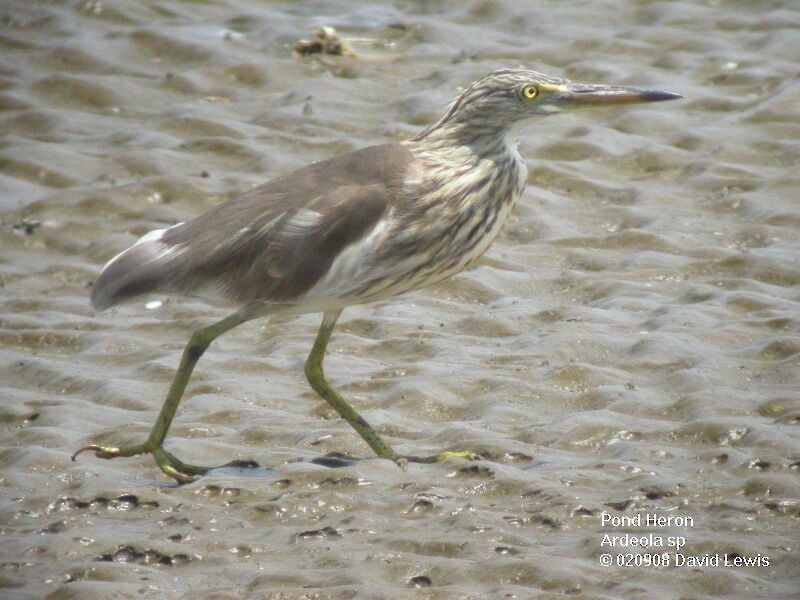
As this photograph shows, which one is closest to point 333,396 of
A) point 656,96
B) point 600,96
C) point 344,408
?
point 344,408

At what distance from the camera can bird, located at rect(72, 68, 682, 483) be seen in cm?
556

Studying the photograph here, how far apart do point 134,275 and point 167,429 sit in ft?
2.10

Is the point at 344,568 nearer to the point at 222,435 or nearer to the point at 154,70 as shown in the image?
the point at 222,435

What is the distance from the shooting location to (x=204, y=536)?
4777 mm

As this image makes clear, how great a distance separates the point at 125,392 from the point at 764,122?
15.5ft

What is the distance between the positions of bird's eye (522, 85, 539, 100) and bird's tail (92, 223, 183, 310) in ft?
5.40

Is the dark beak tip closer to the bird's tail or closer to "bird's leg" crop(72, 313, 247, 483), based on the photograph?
"bird's leg" crop(72, 313, 247, 483)

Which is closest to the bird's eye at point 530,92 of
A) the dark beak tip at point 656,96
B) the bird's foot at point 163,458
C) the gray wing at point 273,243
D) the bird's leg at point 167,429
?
the dark beak tip at point 656,96

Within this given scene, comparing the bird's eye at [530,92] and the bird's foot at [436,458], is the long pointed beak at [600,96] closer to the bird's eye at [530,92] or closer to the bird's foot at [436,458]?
the bird's eye at [530,92]

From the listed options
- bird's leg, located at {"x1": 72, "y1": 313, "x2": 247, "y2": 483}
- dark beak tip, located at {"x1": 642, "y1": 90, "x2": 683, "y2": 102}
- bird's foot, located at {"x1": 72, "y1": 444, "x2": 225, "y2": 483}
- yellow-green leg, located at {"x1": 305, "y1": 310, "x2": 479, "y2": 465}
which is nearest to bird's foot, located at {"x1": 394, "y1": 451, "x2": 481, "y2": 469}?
yellow-green leg, located at {"x1": 305, "y1": 310, "x2": 479, "y2": 465}

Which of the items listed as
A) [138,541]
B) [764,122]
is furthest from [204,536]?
[764,122]

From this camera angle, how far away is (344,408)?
571 centimetres

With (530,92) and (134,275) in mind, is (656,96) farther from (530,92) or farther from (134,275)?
(134,275)

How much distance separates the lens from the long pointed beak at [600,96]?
6.04 metres
